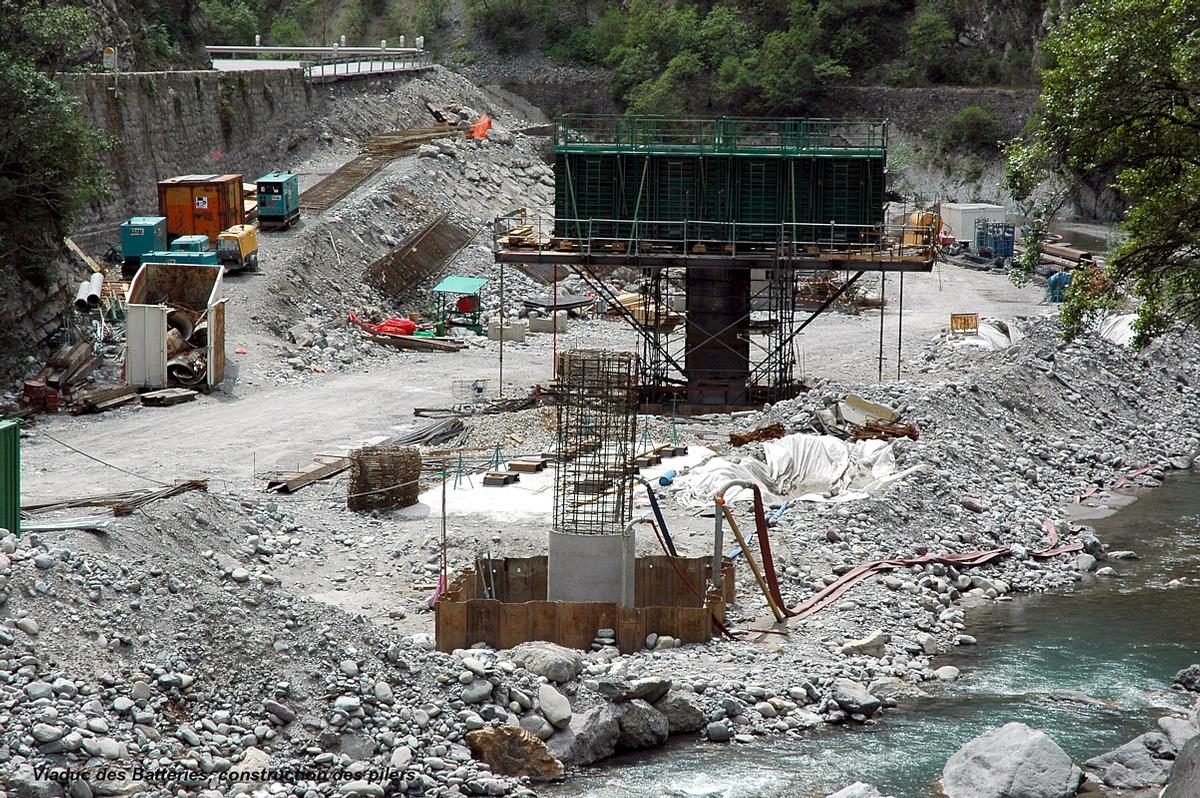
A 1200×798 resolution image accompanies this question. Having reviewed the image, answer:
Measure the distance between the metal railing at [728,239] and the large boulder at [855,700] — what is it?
17493 millimetres

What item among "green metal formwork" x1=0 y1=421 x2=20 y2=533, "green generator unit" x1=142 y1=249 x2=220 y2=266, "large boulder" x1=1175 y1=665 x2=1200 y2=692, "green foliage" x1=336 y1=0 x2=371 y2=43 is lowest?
"large boulder" x1=1175 y1=665 x2=1200 y2=692

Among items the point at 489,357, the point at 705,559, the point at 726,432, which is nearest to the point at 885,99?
the point at 489,357

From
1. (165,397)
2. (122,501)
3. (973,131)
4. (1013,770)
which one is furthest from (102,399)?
(973,131)

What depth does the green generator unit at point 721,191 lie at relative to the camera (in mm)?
38281

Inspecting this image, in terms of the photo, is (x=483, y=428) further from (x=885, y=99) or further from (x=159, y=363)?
(x=885, y=99)

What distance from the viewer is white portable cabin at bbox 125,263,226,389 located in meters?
36.9

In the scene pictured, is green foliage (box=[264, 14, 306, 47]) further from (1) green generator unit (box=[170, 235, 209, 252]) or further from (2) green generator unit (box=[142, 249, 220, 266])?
(2) green generator unit (box=[142, 249, 220, 266])

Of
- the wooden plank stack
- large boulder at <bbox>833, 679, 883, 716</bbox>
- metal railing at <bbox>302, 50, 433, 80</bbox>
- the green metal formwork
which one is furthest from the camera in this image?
metal railing at <bbox>302, 50, 433, 80</bbox>

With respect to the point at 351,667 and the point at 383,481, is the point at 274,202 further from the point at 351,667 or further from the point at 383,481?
the point at 351,667

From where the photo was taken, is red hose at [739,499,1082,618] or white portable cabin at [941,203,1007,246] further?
white portable cabin at [941,203,1007,246]

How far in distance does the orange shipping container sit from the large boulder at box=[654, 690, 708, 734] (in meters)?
30.4

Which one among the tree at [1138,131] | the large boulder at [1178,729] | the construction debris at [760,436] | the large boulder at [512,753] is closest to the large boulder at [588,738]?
the large boulder at [512,753]

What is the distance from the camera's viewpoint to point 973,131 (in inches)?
3310

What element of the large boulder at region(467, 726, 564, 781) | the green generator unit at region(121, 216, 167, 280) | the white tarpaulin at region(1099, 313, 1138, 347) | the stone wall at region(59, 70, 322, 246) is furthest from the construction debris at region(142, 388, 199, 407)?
the white tarpaulin at region(1099, 313, 1138, 347)
